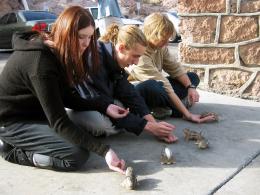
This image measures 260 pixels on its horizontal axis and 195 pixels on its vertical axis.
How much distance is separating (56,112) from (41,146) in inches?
12.6

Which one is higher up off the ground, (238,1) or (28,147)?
(238,1)

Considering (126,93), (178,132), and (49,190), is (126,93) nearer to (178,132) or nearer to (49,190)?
(178,132)

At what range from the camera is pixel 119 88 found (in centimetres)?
294

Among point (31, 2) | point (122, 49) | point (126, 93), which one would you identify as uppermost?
point (122, 49)

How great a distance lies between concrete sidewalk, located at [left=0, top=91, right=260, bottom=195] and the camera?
2.24 m

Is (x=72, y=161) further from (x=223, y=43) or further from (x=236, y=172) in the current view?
(x=223, y=43)

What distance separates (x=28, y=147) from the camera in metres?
2.45

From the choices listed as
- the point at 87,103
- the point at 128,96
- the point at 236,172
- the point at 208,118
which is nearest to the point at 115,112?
the point at 87,103

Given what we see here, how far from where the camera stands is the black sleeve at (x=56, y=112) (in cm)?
215

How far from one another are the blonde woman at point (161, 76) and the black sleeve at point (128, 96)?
0.30 meters

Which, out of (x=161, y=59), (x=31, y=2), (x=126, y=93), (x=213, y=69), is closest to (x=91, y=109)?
(x=126, y=93)

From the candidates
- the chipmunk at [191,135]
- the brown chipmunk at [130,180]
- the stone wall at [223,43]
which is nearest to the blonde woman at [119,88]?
the chipmunk at [191,135]

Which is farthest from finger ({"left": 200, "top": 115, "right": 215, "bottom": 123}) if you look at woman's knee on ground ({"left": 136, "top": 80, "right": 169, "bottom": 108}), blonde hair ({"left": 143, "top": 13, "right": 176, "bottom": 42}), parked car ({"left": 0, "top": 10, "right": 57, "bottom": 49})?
parked car ({"left": 0, "top": 10, "right": 57, "bottom": 49})

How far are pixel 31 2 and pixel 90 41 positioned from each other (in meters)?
19.6
